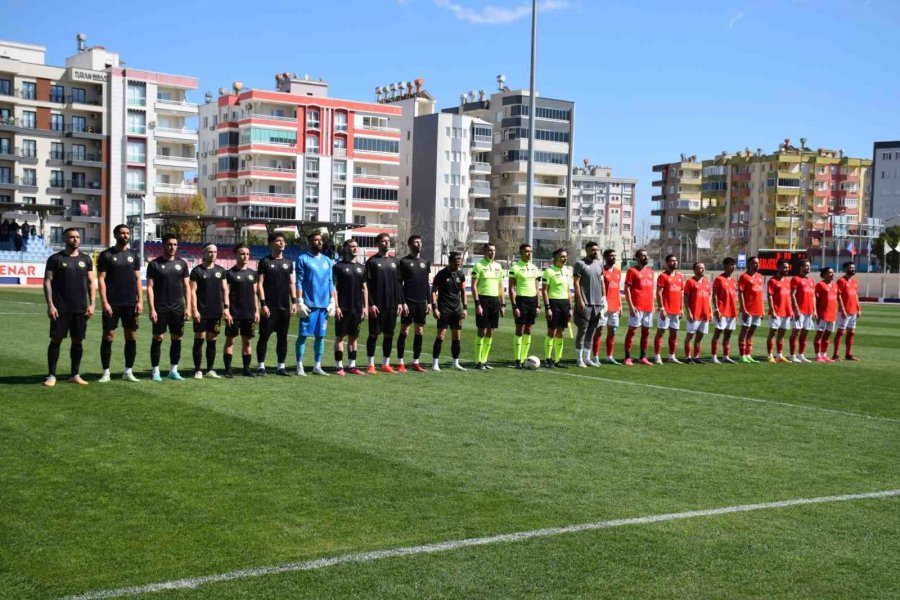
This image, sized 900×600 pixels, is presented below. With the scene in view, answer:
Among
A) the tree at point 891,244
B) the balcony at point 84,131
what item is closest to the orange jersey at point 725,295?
the balcony at point 84,131

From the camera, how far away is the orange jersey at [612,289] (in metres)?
18.8

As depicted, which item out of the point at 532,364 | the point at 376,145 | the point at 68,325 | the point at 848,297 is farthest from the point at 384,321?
the point at 376,145

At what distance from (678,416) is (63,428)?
6.90 meters

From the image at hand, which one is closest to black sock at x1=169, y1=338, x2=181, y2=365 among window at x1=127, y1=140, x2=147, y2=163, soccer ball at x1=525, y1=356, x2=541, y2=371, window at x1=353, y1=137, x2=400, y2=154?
soccer ball at x1=525, y1=356, x2=541, y2=371

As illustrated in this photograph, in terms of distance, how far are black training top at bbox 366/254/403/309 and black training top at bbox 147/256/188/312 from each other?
2.99 m

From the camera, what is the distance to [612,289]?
741 inches

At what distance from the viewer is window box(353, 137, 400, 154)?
4038 inches

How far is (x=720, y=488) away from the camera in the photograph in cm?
841

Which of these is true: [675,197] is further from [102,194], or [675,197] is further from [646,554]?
[646,554]

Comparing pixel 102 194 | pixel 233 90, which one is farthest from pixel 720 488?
pixel 233 90

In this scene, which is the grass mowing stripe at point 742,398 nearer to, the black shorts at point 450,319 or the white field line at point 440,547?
the black shorts at point 450,319

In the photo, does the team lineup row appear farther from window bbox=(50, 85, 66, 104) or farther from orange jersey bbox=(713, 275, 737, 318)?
window bbox=(50, 85, 66, 104)

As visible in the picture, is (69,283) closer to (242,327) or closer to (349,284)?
(242,327)

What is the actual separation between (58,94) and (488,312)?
252 ft
